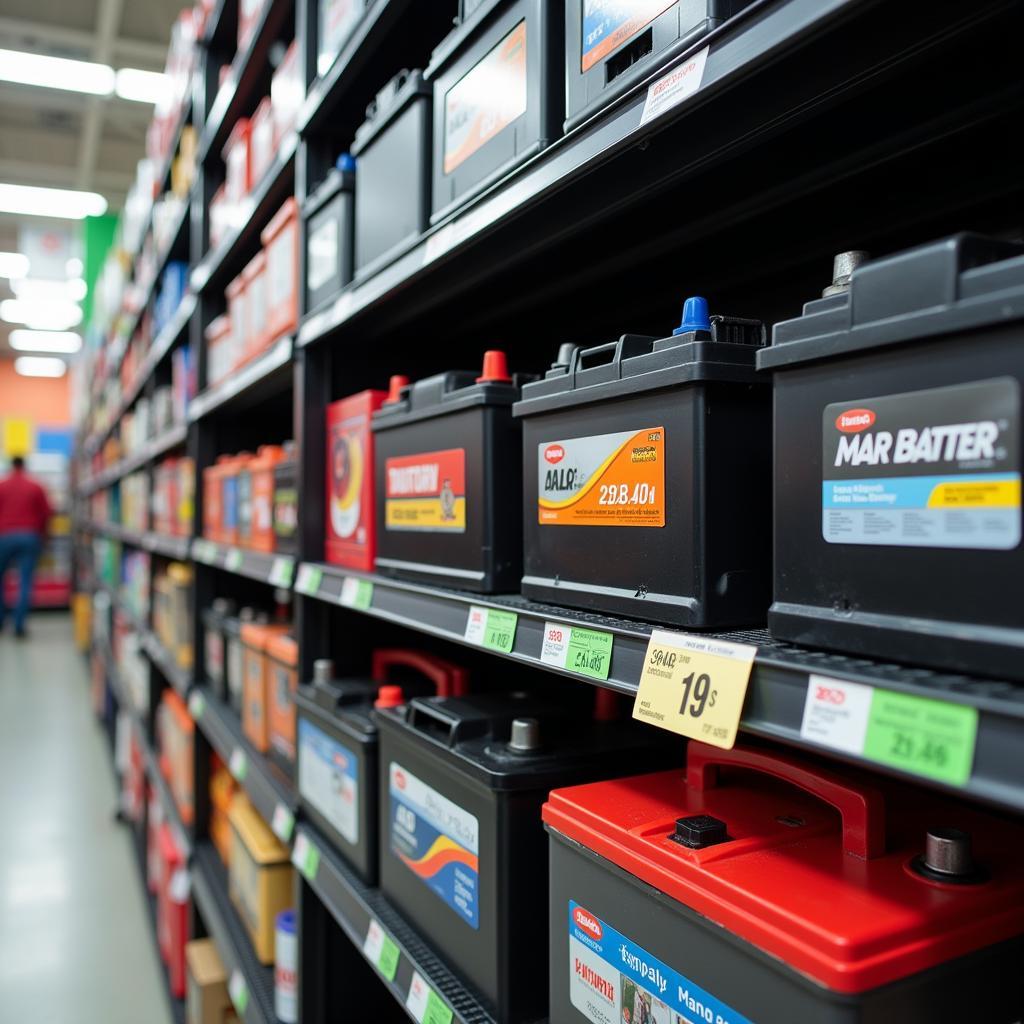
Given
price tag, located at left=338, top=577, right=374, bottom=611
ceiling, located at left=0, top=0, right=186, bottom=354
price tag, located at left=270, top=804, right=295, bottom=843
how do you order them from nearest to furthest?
1. price tag, located at left=338, top=577, right=374, bottom=611
2. price tag, located at left=270, top=804, right=295, bottom=843
3. ceiling, located at left=0, top=0, right=186, bottom=354

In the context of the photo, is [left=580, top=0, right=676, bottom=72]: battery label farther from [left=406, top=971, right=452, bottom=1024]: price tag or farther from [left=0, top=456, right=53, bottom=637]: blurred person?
[left=0, top=456, right=53, bottom=637]: blurred person

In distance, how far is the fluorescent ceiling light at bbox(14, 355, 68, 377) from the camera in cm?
1351

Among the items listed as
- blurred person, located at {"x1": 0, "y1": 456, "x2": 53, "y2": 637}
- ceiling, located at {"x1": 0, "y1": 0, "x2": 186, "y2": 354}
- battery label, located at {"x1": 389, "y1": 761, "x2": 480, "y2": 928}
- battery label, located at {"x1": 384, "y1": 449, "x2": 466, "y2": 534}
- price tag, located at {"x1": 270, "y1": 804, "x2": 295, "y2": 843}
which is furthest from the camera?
blurred person, located at {"x1": 0, "y1": 456, "x2": 53, "y2": 637}

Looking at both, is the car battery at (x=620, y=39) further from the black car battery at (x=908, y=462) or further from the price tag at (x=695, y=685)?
the price tag at (x=695, y=685)

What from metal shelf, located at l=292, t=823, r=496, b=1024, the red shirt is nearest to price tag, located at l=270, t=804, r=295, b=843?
metal shelf, located at l=292, t=823, r=496, b=1024

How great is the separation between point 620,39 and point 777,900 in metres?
0.72

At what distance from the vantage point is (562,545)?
0.88m

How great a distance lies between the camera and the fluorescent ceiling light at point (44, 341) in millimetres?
11664

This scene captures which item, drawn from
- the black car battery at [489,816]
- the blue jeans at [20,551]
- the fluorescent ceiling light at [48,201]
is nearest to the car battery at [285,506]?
the black car battery at [489,816]

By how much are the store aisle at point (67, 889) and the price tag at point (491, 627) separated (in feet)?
→ 7.24

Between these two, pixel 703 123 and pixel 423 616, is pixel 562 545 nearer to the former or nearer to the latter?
pixel 423 616

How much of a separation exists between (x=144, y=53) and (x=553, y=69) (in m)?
6.09

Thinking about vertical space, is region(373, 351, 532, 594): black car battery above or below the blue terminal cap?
below

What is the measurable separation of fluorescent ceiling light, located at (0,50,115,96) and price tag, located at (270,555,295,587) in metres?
5.44
